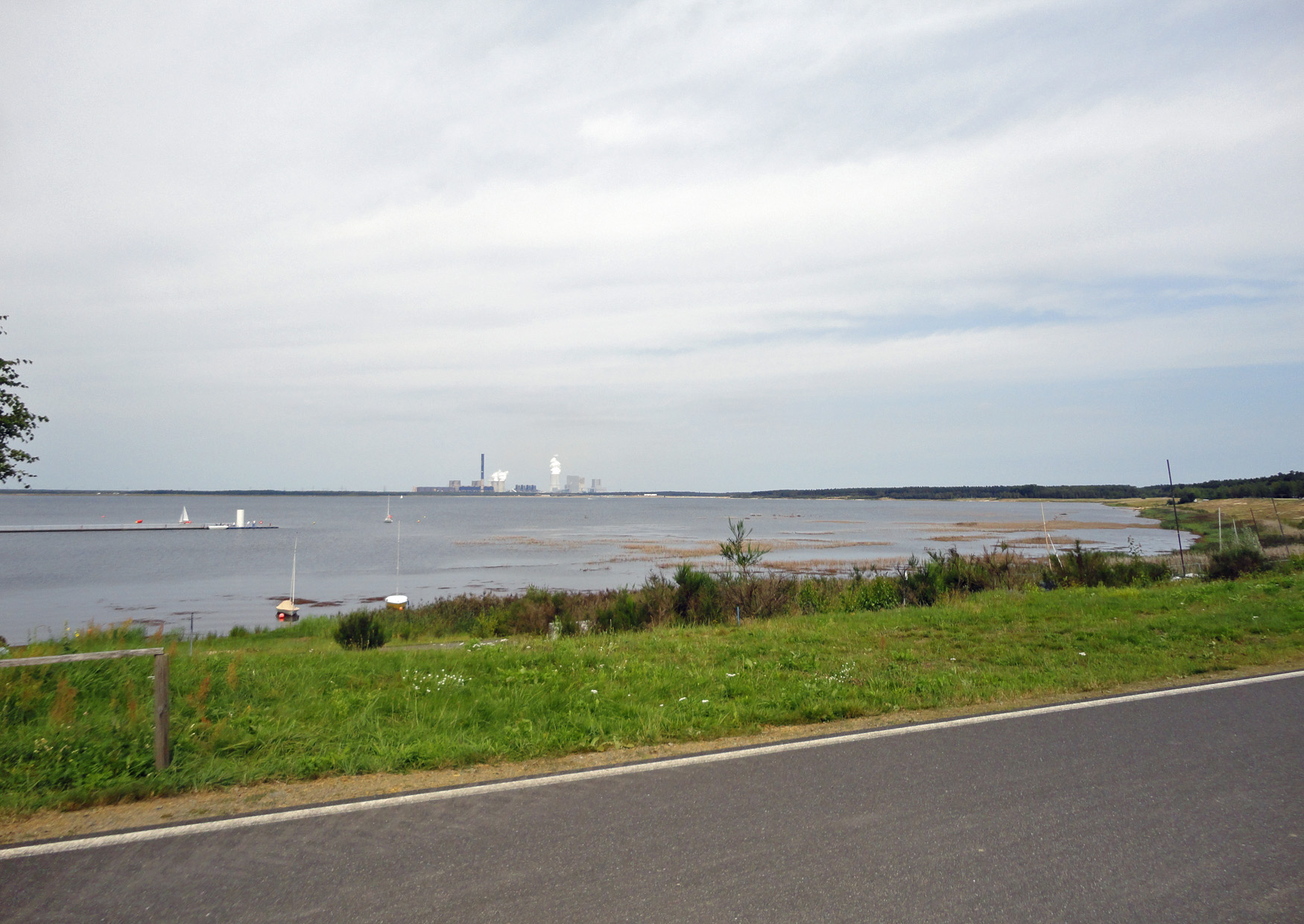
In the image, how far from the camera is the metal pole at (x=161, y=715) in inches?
219

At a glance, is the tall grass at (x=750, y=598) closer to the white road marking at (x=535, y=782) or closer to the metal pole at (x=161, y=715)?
the white road marking at (x=535, y=782)

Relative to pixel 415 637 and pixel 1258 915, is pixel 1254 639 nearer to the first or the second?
pixel 1258 915

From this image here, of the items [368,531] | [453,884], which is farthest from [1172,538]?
[368,531]

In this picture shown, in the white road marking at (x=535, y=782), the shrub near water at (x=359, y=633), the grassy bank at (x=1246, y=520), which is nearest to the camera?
the white road marking at (x=535, y=782)

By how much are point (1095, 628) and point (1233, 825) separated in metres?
7.59

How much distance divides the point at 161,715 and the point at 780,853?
456 centimetres

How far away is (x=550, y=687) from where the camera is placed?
8.20 m

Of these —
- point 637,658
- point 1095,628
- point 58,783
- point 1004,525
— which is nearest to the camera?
point 58,783

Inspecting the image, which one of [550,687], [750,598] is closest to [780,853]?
[550,687]

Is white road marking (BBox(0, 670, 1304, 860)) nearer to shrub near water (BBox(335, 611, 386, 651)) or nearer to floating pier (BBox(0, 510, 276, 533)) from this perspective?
shrub near water (BBox(335, 611, 386, 651))

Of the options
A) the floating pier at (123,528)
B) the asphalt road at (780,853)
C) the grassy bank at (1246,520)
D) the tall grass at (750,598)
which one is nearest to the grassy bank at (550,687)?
the asphalt road at (780,853)

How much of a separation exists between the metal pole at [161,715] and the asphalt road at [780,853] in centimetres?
136

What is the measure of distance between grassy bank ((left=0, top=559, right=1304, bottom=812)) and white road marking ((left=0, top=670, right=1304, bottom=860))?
59 cm

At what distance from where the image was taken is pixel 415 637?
19062 millimetres
